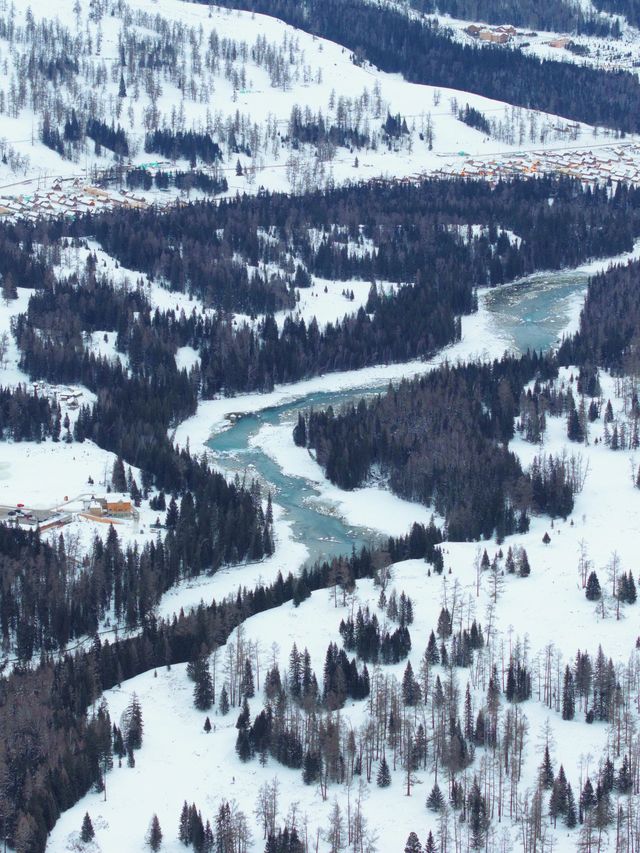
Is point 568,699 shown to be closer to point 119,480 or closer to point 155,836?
point 155,836

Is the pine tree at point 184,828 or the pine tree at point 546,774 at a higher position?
the pine tree at point 546,774

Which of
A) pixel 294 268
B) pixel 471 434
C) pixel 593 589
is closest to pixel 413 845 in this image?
pixel 593 589

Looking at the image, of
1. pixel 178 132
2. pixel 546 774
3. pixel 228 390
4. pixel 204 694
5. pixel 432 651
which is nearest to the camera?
pixel 546 774

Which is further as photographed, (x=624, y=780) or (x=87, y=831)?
(x=624, y=780)

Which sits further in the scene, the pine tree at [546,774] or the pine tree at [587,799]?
the pine tree at [546,774]

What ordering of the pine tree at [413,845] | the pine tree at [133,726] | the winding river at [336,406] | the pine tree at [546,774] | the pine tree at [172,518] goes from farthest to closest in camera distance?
the winding river at [336,406] → the pine tree at [172,518] → the pine tree at [133,726] → the pine tree at [546,774] → the pine tree at [413,845]

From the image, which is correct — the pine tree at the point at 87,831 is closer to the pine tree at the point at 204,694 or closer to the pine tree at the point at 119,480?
the pine tree at the point at 204,694

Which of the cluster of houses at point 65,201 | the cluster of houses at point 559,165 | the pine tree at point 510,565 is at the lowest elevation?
the pine tree at point 510,565

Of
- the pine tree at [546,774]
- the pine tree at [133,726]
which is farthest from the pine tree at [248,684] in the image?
the pine tree at [546,774]
